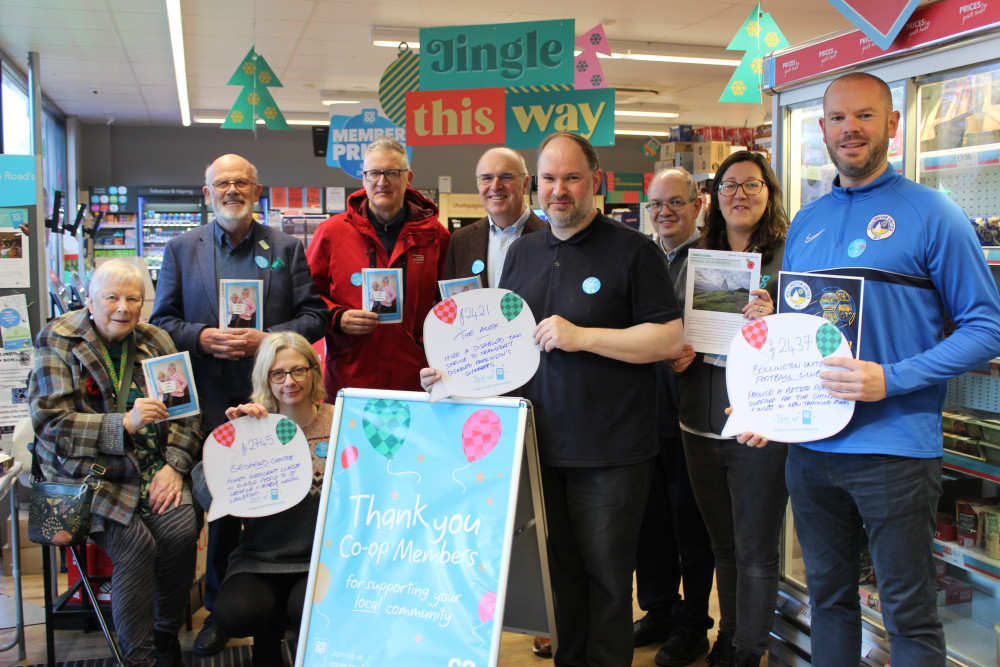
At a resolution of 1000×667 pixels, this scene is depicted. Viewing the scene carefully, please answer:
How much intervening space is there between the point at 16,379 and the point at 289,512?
2185mm

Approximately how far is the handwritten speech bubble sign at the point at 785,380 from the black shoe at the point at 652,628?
4.33ft

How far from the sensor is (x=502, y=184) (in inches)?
122

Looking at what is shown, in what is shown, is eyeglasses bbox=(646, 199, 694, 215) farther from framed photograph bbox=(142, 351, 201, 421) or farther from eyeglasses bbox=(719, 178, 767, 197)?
framed photograph bbox=(142, 351, 201, 421)

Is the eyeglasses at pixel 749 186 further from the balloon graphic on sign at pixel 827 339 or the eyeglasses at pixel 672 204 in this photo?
the balloon graphic on sign at pixel 827 339

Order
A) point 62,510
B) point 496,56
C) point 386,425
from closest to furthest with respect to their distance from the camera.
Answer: point 386,425, point 62,510, point 496,56

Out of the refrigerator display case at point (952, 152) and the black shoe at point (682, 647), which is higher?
the refrigerator display case at point (952, 152)

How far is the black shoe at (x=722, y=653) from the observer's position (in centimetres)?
279

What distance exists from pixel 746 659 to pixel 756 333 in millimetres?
1219

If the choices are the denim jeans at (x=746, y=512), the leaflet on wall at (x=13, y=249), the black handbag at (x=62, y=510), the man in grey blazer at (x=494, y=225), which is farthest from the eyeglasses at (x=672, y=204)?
the leaflet on wall at (x=13, y=249)

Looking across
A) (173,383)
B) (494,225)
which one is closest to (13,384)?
(173,383)

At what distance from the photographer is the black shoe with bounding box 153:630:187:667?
9.06 ft

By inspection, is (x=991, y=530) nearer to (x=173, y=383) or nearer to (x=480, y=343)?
(x=480, y=343)

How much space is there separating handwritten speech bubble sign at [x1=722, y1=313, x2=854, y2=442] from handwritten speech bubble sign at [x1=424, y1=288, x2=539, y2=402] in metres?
0.61

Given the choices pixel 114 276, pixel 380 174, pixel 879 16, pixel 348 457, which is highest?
pixel 879 16
